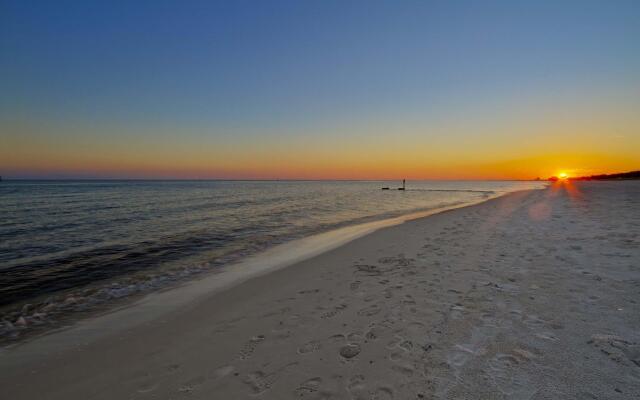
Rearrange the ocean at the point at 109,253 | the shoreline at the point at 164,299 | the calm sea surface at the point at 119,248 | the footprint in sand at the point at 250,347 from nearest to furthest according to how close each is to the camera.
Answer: the footprint in sand at the point at 250,347 < the shoreline at the point at 164,299 < the ocean at the point at 109,253 < the calm sea surface at the point at 119,248

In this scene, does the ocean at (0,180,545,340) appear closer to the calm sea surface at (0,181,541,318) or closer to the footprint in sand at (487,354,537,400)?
the calm sea surface at (0,181,541,318)

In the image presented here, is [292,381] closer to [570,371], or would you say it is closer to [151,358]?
[151,358]

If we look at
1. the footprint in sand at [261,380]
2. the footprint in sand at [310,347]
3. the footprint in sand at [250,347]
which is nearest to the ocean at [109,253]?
the footprint in sand at [250,347]

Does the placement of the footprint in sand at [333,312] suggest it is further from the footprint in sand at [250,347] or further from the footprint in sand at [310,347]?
Result: the footprint in sand at [250,347]

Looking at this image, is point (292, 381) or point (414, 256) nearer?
point (292, 381)

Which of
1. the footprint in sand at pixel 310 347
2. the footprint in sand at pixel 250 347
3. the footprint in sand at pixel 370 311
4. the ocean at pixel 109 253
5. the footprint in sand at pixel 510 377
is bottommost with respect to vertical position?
the ocean at pixel 109 253

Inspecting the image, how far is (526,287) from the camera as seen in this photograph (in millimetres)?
6012

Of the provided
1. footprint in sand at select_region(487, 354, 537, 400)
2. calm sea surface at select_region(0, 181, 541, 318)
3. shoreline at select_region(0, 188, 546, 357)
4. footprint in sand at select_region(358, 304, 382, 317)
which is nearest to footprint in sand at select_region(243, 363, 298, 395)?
footprint in sand at select_region(358, 304, 382, 317)

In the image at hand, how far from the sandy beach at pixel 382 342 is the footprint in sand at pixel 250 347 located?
20mm

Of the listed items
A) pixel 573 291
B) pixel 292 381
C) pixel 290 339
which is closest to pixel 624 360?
pixel 573 291

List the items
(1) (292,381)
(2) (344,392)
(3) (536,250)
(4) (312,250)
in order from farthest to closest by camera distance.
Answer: (4) (312,250) < (3) (536,250) < (1) (292,381) < (2) (344,392)

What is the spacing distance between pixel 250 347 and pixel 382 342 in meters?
2.02

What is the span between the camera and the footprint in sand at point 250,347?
411cm

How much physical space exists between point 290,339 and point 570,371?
3634 mm
